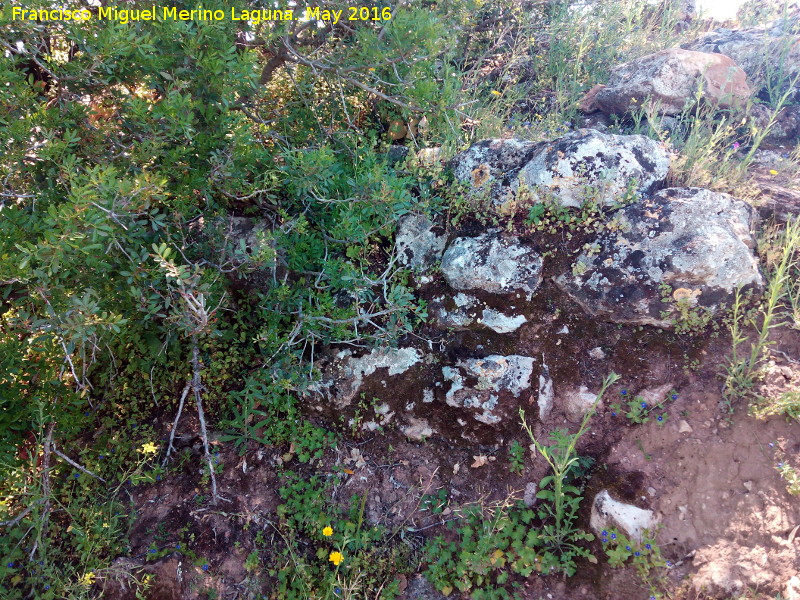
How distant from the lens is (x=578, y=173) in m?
3.15

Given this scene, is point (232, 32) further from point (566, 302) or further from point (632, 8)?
point (632, 8)

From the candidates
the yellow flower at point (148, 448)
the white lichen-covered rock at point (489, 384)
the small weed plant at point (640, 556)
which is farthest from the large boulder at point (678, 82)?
the yellow flower at point (148, 448)

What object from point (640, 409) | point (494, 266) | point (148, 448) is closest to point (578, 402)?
point (640, 409)

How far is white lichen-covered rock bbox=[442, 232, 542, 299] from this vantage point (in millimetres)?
3121

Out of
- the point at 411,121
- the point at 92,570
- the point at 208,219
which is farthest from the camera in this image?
the point at 411,121

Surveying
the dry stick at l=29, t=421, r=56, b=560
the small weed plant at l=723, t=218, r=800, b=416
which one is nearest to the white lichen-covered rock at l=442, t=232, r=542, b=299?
the small weed plant at l=723, t=218, r=800, b=416

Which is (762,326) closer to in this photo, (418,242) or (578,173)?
(578,173)

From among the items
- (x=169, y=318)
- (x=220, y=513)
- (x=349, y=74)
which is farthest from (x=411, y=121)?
(x=220, y=513)

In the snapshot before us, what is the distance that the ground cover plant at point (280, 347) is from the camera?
2443mm

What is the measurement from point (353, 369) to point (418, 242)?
97 centimetres

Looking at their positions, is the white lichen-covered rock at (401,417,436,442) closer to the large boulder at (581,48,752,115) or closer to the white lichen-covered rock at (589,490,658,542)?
the white lichen-covered rock at (589,490,658,542)

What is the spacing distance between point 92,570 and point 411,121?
357 centimetres

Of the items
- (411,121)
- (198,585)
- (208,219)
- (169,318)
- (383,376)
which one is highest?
(411,121)

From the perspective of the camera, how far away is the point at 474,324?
314 centimetres
